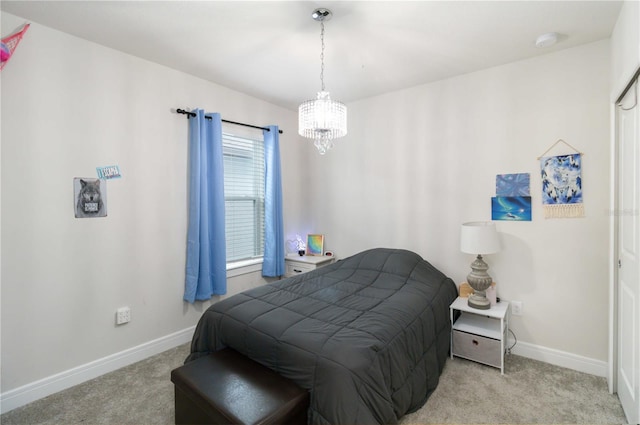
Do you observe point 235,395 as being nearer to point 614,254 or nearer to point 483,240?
point 483,240

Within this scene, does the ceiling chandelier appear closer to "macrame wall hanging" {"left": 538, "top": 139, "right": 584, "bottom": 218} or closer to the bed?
the bed

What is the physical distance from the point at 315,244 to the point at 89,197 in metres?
2.41

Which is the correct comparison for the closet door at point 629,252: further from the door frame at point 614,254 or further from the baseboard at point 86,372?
the baseboard at point 86,372

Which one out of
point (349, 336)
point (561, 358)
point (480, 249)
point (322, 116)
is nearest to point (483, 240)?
point (480, 249)

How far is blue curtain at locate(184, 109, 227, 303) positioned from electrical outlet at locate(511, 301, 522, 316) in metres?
2.70

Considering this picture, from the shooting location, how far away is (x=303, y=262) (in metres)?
3.66

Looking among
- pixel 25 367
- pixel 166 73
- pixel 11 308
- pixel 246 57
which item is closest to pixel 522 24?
pixel 246 57

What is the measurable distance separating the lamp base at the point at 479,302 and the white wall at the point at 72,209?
254cm

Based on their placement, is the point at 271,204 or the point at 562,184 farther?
the point at 271,204

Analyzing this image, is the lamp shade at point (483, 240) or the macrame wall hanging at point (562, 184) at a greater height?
the macrame wall hanging at point (562, 184)

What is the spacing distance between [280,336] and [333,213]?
2291 mm

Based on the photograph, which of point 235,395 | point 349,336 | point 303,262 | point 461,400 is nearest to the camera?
point 235,395

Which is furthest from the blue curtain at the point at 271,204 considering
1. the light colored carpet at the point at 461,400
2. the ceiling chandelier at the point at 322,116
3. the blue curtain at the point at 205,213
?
the light colored carpet at the point at 461,400

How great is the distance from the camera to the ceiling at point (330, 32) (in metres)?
1.91
